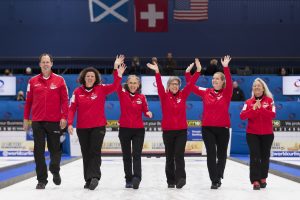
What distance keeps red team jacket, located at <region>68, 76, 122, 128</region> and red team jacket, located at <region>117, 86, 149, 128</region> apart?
0.25m

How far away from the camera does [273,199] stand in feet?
17.9

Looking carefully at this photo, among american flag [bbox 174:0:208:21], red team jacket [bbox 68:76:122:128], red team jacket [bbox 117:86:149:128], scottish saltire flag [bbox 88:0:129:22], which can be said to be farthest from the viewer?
scottish saltire flag [bbox 88:0:129:22]

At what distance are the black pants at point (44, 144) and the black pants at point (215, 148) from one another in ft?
6.67

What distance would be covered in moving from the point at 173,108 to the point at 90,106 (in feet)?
3.73

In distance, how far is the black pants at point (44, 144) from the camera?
647 centimetres

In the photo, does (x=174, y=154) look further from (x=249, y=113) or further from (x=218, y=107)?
(x=249, y=113)

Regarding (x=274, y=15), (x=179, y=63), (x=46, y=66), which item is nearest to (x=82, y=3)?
(x=179, y=63)


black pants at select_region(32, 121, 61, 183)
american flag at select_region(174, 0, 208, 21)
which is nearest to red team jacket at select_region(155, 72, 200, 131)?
black pants at select_region(32, 121, 61, 183)

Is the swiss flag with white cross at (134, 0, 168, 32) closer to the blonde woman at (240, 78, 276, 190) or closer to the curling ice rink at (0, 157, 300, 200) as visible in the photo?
the curling ice rink at (0, 157, 300, 200)

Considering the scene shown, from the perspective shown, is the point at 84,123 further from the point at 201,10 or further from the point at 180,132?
the point at 201,10


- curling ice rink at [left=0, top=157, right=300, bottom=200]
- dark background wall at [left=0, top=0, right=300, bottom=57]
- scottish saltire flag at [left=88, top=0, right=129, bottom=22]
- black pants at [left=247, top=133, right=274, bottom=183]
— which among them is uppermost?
scottish saltire flag at [left=88, top=0, right=129, bottom=22]

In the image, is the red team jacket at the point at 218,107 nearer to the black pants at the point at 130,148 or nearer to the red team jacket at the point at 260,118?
the red team jacket at the point at 260,118

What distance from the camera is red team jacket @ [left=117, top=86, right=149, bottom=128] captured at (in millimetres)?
6680

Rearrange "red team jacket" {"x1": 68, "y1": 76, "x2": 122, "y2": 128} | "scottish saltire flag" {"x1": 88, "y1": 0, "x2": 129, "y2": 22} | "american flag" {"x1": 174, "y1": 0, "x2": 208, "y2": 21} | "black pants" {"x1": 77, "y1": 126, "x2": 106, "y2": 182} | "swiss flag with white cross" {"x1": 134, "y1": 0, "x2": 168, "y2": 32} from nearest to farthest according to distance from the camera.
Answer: "black pants" {"x1": 77, "y1": 126, "x2": 106, "y2": 182}, "red team jacket" {"x1": 68, "y1": 76, "x2": 122, "y2": 128}, "american flag" {"x1": 174, "y1": 0, "x2": 208, "y2": 21}, "swiss flag with white cross" {"x1": 134, "y1": 0, "x2": 168, "y2": 32}, "scottish saltire flag" {"x1": 88, "y1": 0, "x2": 129, "y2": 22}
